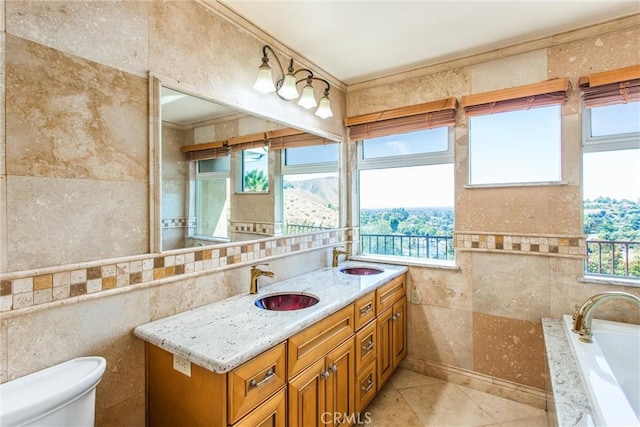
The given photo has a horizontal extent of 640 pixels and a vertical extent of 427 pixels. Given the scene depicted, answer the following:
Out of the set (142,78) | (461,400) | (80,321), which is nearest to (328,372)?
(80,321)

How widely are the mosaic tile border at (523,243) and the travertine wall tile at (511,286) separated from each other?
0.18ft

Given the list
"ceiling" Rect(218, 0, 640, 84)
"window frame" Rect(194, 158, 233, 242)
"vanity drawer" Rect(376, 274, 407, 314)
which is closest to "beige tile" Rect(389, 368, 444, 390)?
"vanity drawer" Rect(376, 274, 407, 314)

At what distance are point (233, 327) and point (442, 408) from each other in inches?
65.9

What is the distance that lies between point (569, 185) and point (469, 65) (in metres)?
1.12

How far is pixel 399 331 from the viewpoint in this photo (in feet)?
7.79

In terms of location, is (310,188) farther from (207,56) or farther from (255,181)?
(207,56)

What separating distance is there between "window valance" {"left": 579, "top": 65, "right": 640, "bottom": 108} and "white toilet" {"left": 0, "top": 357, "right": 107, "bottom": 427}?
2.93 m

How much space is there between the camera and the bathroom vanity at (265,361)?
1.05 metres

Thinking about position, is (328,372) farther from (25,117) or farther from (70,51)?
(70,51)

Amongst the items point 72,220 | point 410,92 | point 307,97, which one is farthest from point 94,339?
point 410,92

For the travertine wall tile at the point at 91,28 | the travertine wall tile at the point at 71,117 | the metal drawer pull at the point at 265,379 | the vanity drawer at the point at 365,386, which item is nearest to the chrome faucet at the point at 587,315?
the vanity drawer at the point at 365,386

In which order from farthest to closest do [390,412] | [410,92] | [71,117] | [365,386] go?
[410,92] < [390,412] < [365,386] < [71,117]

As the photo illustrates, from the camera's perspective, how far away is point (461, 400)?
2.12m

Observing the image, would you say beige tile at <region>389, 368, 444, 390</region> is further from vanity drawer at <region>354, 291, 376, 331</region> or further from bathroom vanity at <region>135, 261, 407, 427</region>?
vanity drawer at <region>354, 291, 376, 331</region>
